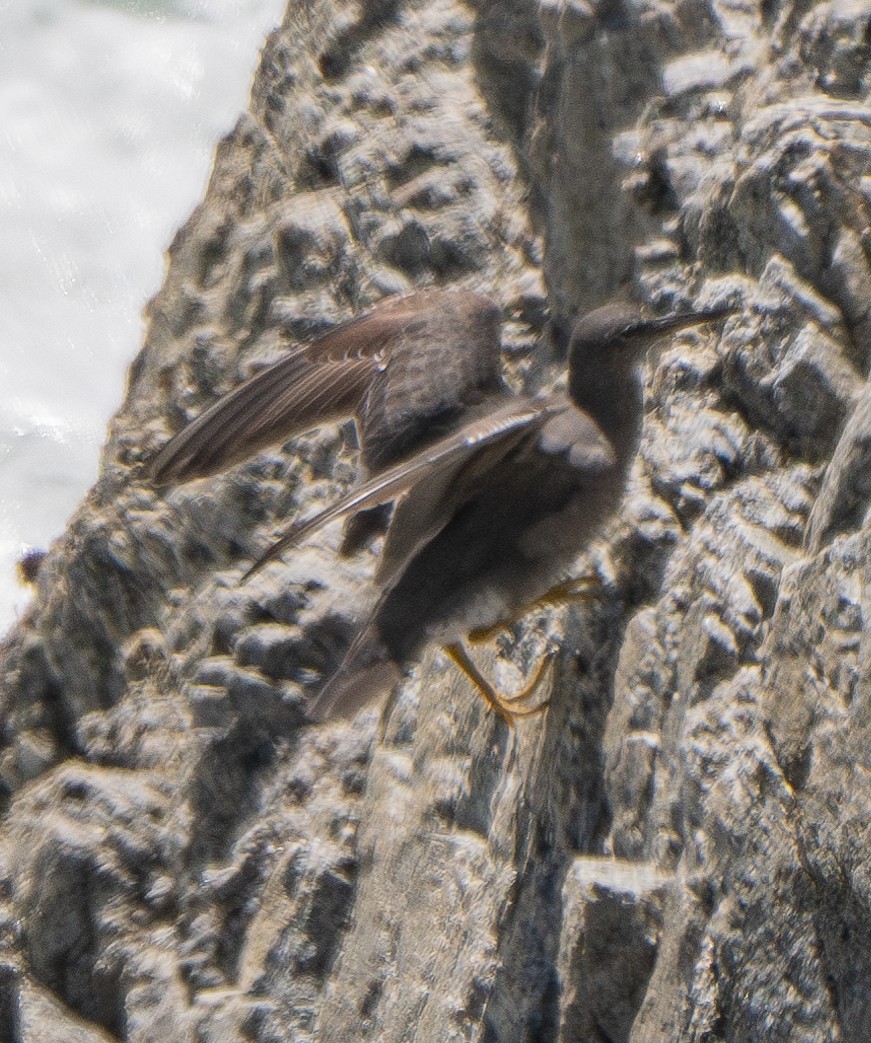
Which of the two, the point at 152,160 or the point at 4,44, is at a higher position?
the point at 4,44

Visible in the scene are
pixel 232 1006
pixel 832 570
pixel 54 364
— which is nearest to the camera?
pixel 832 570

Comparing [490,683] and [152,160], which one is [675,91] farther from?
[152,160]

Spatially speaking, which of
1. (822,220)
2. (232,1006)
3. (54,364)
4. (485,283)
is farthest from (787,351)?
(54,364)

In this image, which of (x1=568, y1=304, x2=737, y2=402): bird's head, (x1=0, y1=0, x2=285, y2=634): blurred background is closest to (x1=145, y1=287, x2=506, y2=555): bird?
(x1=568, y1=304, x2=737, y2=402): bird's head

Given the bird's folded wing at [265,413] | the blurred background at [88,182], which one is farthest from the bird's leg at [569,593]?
the blurred background at [88,182]

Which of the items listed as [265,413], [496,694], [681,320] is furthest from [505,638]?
[681,320]

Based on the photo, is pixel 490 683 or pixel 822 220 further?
pixel 490 683

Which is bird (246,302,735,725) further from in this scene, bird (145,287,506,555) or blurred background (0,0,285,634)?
blurred background (0,0,285,634)

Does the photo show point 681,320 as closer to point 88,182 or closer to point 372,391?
point 372,391
